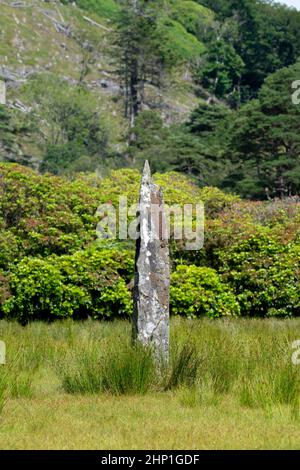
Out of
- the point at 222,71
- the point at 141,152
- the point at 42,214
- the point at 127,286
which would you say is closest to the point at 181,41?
the point at 222,71

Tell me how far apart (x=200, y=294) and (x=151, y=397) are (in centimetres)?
752

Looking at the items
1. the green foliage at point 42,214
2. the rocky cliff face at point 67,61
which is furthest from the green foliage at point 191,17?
the green foliage at point 42,214

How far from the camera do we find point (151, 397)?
8117mm

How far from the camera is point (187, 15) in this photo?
367 feet

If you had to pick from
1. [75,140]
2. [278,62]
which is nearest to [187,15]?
[278,62]

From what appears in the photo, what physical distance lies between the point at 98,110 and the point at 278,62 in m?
24.4

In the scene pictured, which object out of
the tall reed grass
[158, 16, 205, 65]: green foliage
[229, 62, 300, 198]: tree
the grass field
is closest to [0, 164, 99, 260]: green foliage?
the grass field

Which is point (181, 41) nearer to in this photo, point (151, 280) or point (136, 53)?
point (136, 53)

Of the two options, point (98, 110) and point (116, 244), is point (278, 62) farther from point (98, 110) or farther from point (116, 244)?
point (116, 244)

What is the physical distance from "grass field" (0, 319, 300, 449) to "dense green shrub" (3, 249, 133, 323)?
484cm

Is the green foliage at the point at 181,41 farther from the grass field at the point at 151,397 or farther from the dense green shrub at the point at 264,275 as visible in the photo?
the grass field at the point at 151,397

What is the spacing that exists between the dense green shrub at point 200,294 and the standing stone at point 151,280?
5832 mm

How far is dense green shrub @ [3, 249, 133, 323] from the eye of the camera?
15.3 metres

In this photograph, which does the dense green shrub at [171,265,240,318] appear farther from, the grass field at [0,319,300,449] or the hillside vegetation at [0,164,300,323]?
the grass field at [0,319,300,449]
